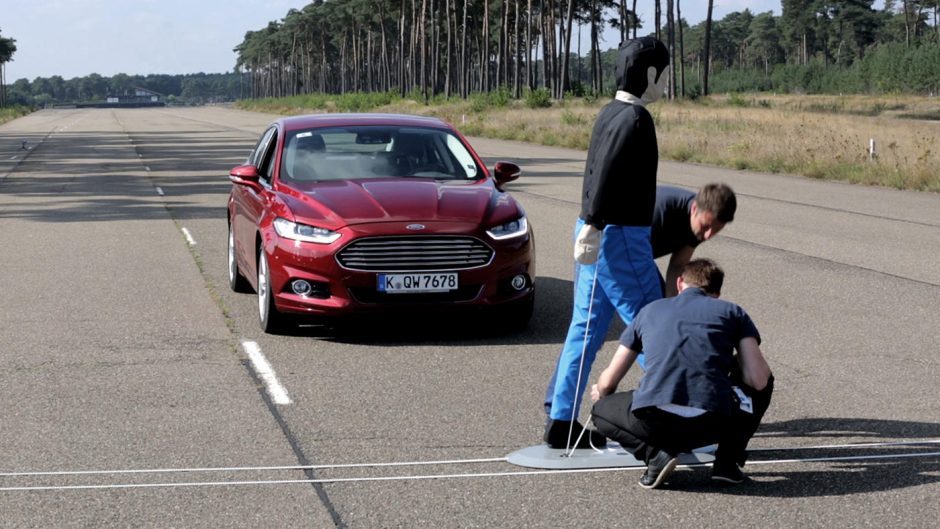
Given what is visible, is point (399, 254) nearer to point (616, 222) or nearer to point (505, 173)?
point (505, 173)

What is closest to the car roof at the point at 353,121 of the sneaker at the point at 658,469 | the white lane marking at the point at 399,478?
the white lane marking at the point at 399,478

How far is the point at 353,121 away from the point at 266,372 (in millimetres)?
3189

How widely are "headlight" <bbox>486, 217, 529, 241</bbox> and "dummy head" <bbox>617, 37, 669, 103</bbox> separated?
347cm

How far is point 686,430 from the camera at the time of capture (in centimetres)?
546

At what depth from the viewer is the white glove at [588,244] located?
5805 mm

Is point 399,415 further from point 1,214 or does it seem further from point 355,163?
point 1,214

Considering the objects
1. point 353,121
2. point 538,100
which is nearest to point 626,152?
point 353,121

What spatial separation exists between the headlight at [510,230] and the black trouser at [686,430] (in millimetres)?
3658

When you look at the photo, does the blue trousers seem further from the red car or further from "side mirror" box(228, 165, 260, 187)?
"side mirror" box(228, 165, 260, 187)

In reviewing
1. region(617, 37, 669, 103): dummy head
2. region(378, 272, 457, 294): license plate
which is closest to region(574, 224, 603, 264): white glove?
region(617, 37, 669, 103): dummy head

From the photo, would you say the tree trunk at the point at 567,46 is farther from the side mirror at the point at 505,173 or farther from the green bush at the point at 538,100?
the side mirror at the point at 505,173

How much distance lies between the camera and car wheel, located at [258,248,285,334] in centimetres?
931

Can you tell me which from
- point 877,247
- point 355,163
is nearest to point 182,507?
point 355,163

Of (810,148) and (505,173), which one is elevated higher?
(505,173)
